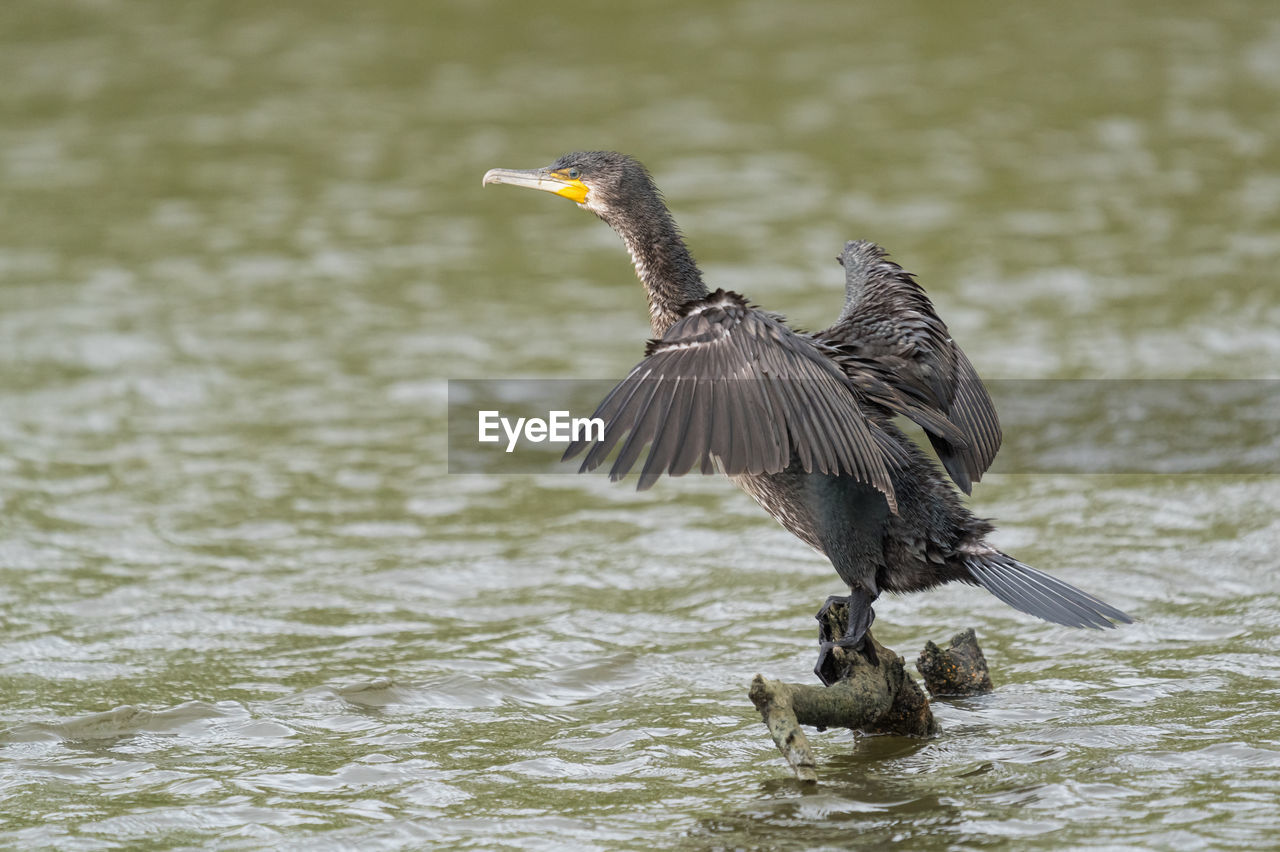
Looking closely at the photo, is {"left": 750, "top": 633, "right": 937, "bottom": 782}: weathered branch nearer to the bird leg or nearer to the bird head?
the bird leg

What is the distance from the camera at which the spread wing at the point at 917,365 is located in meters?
6.04

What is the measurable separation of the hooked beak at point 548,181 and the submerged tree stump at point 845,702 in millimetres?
2098

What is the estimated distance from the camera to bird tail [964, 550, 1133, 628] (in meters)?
5.32

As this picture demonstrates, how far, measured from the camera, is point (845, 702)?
5.39 metres

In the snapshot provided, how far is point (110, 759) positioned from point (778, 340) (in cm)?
282

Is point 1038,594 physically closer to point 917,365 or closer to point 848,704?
point 848,704

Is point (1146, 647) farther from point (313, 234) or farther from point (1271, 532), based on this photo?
point (313, 234)

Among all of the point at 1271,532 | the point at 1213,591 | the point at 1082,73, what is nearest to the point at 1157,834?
the point at 1213,591

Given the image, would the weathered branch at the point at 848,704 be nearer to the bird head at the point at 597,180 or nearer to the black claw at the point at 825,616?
the black claw at the point at 825,616

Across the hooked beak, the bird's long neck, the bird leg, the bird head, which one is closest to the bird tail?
the bird leg

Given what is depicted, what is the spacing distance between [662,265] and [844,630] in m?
1.64

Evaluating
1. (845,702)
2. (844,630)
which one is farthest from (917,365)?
(845,702)

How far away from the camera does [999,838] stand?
15.9ft

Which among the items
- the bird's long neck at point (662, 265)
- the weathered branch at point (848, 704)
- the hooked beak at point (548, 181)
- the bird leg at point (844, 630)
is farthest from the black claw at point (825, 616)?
the hooked beak at point (548, 181)
